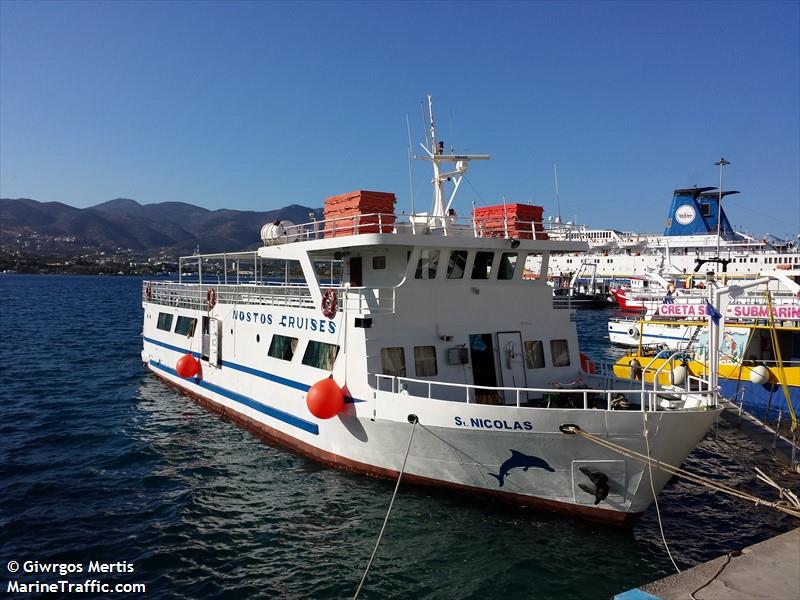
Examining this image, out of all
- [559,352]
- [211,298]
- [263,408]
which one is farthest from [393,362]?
[211,298]

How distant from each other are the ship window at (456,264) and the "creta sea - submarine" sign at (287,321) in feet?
10.6

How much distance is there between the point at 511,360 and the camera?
14.5 m

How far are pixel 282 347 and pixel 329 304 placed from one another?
2737 millimetres

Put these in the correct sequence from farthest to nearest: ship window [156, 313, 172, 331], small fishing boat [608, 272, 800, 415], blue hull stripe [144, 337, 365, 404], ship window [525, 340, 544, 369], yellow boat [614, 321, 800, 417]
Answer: ship window [156, 313, 172, 331]
yellow boat [614, 321, 800, 417]
small fishing boat [608, 272, 800, 415]
ship window [525, 340, 544, 369]
blue hull stripe [144, 337, 365, 404]

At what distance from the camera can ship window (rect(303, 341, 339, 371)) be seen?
1404cm

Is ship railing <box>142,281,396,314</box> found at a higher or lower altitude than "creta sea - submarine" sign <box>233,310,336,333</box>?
higher

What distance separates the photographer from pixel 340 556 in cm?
1061

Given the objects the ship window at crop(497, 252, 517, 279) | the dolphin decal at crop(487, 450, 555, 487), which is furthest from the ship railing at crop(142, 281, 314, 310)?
the dolphin decal at crop(487, 450, 555, 487)

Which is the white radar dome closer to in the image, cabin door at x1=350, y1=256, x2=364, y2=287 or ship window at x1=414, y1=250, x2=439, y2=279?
cabin door at x1=350, y1=256, x2=364, y2=287

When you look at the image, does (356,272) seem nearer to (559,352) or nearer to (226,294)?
(559,352)

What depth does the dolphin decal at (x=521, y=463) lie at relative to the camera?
11.3m

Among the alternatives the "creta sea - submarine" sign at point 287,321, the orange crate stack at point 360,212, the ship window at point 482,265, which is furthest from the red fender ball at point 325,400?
the ship window at point 482,265

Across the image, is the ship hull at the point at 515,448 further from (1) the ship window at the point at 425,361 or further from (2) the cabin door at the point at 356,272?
(2) the cabin door at the point at 356,272

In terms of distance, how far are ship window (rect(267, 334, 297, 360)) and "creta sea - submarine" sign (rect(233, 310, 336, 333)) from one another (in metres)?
0.36
